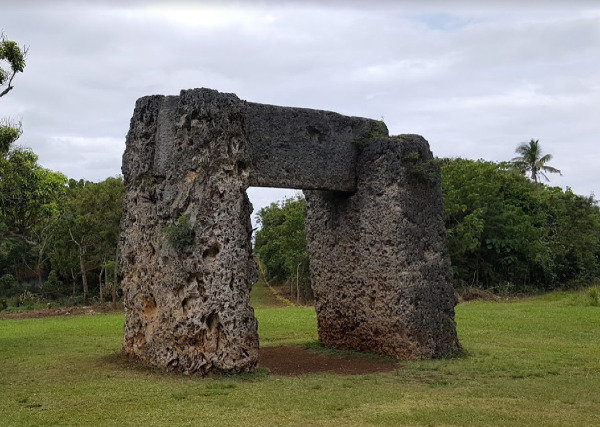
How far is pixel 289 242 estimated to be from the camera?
1264 inches

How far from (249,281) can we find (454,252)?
67.1 feet

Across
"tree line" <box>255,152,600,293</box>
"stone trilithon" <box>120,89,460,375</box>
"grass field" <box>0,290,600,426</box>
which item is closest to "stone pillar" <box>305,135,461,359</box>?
"stone trilithon" <box>120,89,460,375</box>

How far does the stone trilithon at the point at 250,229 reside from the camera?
34.3 feet

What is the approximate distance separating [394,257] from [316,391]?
12.1ft

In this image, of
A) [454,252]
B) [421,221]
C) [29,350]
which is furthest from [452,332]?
[454,252]

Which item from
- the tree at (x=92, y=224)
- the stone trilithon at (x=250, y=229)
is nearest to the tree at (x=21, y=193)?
the tree at (x=92, y=224)

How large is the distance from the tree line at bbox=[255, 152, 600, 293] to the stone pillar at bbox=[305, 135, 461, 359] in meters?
16.3

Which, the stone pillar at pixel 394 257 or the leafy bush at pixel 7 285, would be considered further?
the leafy bush at pixel 7 285

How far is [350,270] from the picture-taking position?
13.0 m

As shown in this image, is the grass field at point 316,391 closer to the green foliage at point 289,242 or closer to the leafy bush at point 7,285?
the green foliage at point 289,242

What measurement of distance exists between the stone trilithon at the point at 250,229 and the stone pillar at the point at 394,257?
0.08 feet

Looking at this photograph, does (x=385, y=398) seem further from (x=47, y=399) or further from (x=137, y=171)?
(x=137, y=171)

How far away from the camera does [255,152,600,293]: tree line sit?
3008 centimetres

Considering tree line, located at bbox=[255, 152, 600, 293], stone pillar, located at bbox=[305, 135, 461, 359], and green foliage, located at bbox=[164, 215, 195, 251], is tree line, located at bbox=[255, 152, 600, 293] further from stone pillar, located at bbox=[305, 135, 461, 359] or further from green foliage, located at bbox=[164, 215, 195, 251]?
green foliage, located at bbox=[164, 215, 195, 251]
